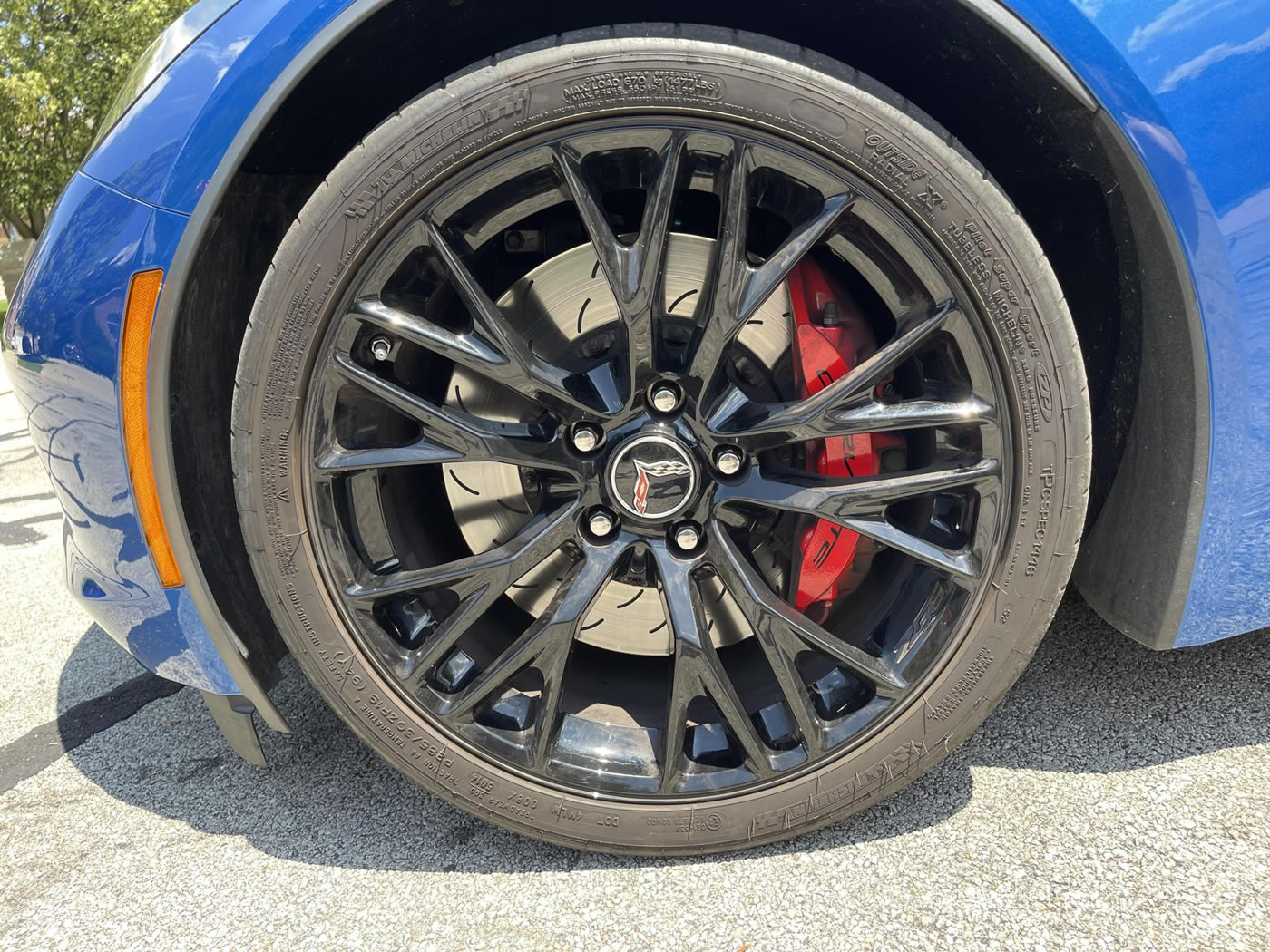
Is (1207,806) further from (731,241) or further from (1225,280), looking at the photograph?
(731,241)

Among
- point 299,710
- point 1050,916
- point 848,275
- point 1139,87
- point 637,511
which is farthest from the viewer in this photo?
point 299,710

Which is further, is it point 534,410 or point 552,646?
point 534,410

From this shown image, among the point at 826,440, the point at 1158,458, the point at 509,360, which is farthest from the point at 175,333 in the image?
the point at 1158,458

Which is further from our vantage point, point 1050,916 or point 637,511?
point 637,511

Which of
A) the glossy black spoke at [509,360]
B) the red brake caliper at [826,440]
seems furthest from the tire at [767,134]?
the red brake caliper at [826,440]

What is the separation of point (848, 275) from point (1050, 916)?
43.8 inches

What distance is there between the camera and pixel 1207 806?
5.00ft

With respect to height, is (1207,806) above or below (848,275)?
below

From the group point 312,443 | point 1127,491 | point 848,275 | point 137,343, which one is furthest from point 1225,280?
point 137,343

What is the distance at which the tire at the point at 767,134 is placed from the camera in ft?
4.23

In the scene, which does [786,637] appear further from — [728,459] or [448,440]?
[448,440]

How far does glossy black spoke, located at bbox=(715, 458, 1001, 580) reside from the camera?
1412 millimetres

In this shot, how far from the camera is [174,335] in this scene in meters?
1.37

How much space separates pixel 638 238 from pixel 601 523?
0.48m
